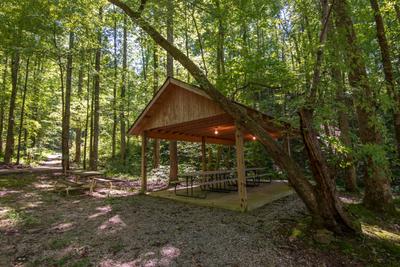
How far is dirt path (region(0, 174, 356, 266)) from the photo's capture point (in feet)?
11.8

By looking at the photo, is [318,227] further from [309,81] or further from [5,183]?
[5,183]

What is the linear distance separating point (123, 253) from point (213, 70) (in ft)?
41.0

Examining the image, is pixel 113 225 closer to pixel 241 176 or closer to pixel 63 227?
pixel 63 227

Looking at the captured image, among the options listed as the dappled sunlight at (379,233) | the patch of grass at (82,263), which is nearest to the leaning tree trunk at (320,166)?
the dappled sunlight at (379,233)

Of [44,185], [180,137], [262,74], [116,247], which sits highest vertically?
[262,74]

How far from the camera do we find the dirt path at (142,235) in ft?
11.8

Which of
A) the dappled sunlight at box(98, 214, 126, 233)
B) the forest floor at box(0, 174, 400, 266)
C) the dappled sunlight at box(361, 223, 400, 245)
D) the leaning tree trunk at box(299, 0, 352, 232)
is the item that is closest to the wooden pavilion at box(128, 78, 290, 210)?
the leaning tree trunk at box(299, 0, 352, 232)

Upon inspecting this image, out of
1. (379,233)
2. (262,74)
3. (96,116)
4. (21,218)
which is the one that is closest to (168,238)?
(21,218)

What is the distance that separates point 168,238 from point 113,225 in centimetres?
147

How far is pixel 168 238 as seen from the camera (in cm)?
445

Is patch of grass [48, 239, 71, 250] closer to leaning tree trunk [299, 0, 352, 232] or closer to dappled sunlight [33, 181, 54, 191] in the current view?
leaning tree trunk [299, 0, 352, 232]

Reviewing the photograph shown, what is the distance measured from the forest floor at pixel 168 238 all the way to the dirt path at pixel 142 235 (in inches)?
0.6

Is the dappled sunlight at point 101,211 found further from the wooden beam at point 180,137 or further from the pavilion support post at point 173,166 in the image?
the pavilion support post at point 173,166

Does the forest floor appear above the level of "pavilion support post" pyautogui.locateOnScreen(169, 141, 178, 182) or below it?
below
